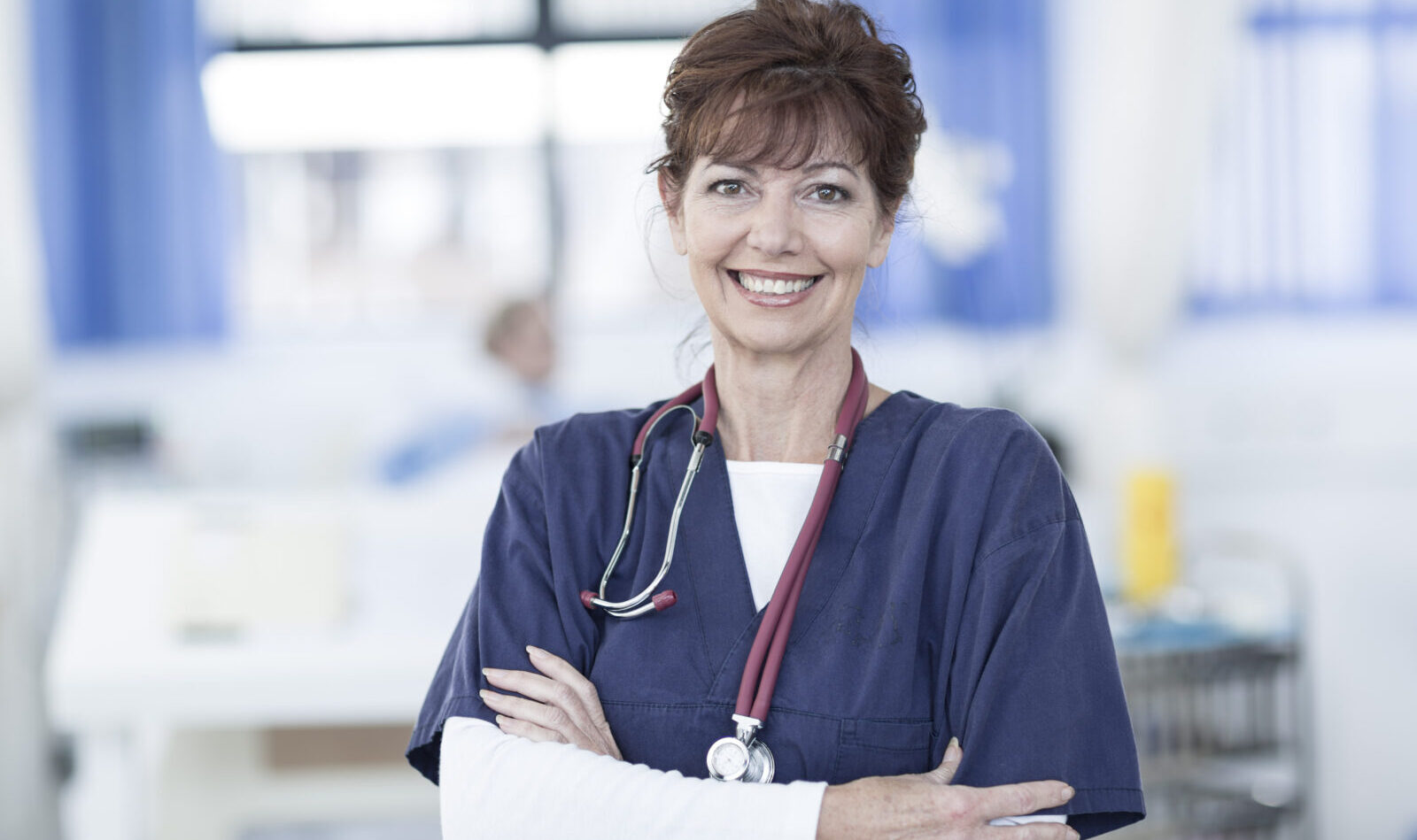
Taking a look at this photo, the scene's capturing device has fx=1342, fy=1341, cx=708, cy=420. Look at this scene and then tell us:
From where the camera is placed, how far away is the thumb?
3.56 ft

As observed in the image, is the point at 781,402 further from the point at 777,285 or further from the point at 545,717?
the point at 545,717

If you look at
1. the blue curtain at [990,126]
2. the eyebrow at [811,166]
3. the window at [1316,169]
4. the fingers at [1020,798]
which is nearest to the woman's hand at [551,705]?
the fingers at [1020,798]

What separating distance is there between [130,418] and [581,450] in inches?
116

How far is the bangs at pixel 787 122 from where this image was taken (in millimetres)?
1160

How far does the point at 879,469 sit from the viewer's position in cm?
123

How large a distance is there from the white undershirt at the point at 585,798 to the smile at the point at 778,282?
429 millimetres

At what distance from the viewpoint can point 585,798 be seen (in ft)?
3.56

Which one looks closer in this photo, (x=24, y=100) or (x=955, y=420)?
(x=955, y=420)

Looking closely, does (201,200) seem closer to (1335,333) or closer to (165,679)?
(165,679)

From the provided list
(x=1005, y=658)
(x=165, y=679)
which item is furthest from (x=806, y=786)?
(x=165, y=679)

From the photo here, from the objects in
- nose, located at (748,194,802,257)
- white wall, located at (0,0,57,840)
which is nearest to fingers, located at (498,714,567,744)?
nose, located at (748,194,802,257)

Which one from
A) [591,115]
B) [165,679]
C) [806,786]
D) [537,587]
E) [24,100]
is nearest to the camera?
[806,786]

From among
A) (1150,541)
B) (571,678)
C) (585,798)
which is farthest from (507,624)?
(1150,541)

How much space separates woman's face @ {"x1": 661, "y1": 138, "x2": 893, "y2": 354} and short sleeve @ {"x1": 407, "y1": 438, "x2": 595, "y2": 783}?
0.87 feet
